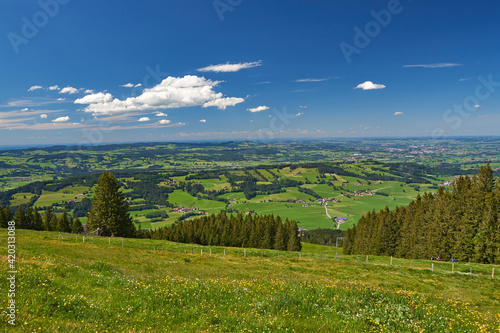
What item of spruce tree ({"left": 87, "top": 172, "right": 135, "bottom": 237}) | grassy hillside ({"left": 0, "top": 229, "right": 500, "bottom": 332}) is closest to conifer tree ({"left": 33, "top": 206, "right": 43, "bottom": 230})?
spruce tree ({"left": 87, "top": 172, "right": 135, "bottom": 237})

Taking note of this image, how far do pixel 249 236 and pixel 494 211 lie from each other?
2799 inches

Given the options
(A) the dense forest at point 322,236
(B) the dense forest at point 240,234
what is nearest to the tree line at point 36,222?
(B) the dense forest at point 240,234

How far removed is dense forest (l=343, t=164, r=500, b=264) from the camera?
49.1 metres

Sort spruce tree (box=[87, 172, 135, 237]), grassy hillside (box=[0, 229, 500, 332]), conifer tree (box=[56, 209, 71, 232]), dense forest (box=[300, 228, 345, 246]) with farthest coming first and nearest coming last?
1. dense forest (box=[300, 228, 345, 246])
2. conifer tree (box=[56, 209, 71, 232])
3. spruce tree (box=[87, 172, 135, 237])
4. grassy hillside (box=[0, 229, 500, 332])

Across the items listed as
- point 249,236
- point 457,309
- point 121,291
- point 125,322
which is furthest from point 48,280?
point 249,236

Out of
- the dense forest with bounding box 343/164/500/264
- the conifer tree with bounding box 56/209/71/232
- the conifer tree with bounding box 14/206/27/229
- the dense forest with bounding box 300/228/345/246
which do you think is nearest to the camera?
the dense forest with bounding box 343/164/500/264

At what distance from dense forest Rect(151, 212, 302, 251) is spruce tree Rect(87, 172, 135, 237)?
3035cm

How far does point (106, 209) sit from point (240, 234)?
50005mm

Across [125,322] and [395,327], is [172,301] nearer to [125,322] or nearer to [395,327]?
[125,322]

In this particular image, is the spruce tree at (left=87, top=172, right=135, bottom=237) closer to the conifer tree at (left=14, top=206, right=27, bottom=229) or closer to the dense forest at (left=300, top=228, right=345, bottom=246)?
the conifer tree at (left=14, top=206, right=27, bottom=229)

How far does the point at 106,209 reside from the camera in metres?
60.6

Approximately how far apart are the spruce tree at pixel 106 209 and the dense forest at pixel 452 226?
254 ft

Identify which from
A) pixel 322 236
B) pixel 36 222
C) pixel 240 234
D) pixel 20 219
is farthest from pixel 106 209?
pixel 322 236

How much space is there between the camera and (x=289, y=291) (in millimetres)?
13336
